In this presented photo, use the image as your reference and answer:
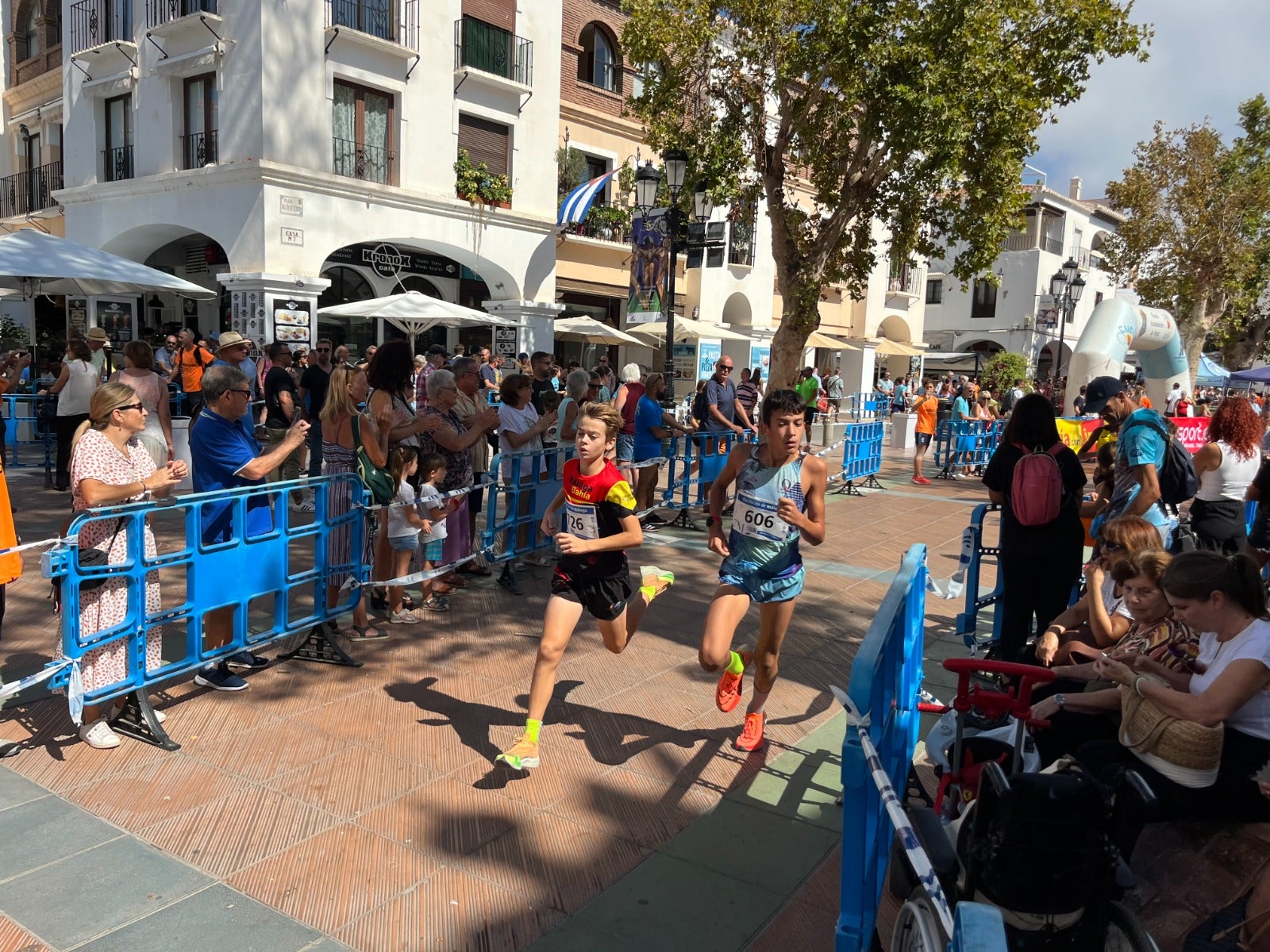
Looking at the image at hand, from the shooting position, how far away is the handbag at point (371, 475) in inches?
230

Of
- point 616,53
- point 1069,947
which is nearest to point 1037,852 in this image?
point 1069,947

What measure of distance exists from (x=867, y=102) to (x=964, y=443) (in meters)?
6.60

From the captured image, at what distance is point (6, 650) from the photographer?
18.3ft

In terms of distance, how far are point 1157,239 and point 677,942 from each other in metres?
30.3

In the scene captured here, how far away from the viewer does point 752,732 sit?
4.64m

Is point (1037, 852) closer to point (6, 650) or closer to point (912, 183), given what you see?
point (6, 650)

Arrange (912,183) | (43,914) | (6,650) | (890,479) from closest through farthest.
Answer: (43,914) → (6,650) → (912,183) → (890,479)

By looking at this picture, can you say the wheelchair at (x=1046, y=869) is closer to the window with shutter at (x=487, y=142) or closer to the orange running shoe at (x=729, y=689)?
the orange running shoe at (x=729, y=689)

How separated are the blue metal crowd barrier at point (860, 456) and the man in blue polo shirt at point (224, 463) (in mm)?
9728

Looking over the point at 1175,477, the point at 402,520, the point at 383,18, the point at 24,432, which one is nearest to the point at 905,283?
the point at 383,18

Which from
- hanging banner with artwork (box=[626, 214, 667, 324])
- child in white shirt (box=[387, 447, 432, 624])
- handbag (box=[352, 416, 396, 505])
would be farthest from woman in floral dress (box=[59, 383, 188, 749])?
hanging banner with artwork (box=[626, 214, 667, 324])

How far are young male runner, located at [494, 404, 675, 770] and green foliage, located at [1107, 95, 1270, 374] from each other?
28635 mm

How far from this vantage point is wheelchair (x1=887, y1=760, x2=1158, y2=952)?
2.20 metres

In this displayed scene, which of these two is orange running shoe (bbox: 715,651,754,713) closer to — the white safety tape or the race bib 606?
the race bib 606
